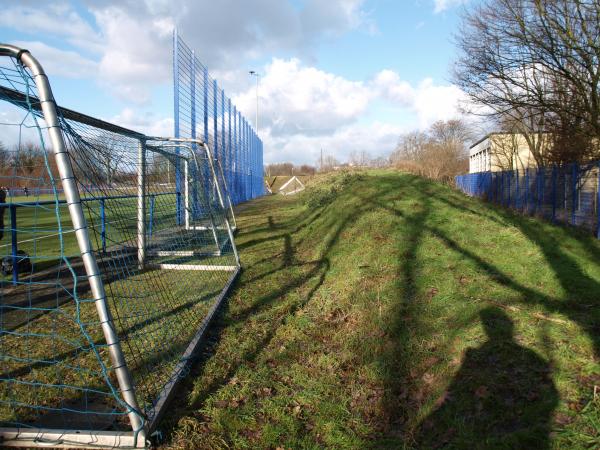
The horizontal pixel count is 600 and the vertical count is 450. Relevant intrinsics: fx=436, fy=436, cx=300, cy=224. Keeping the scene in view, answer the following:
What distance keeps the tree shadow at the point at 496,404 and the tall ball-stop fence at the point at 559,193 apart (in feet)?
26.3

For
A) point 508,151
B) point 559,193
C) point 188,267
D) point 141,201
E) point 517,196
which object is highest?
point 508,151

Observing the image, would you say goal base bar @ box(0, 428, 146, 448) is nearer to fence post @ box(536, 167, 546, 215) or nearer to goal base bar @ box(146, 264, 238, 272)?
goal base bar @ box(146, 264, 238, 272)

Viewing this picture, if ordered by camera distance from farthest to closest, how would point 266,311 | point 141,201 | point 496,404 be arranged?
1. point 141,201
2. point 266,311
3. point 496,404

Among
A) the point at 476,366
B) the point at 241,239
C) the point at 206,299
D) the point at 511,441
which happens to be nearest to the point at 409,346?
the point at 476,366

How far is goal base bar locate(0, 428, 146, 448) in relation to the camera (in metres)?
2.36

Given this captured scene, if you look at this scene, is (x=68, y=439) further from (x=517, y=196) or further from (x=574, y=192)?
(x=517, y=196)

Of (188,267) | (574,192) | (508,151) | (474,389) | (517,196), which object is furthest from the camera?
(508,151)

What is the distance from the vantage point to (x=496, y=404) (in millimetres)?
2609

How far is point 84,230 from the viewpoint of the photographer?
7.63 ft

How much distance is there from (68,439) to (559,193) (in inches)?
517

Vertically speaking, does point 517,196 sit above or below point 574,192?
below

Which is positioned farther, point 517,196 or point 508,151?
point 508,151

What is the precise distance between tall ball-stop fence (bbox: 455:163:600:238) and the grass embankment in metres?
4.78

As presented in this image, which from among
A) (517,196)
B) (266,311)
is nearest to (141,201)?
(266,311)
